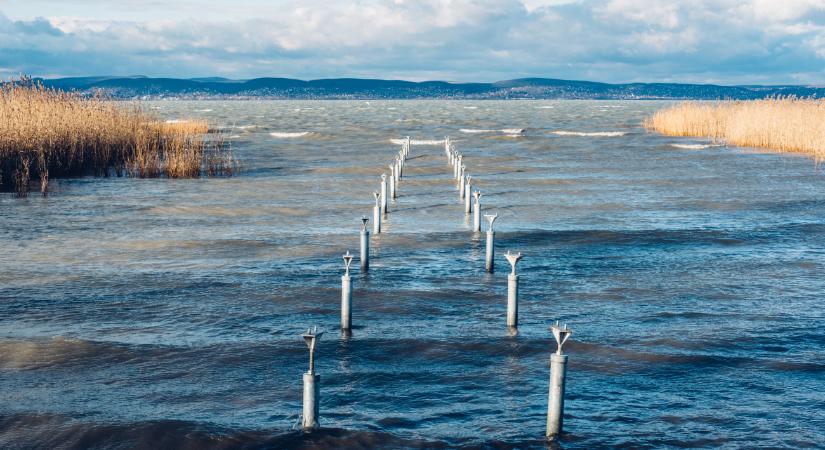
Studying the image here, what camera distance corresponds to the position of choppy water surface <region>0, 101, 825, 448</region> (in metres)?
9.29

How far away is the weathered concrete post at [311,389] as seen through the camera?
8.16 metres

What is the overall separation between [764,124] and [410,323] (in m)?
41.5

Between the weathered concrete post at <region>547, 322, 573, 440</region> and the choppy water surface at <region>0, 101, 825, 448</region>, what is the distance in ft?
0.89

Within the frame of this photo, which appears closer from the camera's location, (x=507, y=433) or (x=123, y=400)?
(x=507, y=433)

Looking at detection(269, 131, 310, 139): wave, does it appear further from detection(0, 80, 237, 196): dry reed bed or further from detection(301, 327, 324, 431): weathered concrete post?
detection(301, 327, 324, 431): weathered concrete post

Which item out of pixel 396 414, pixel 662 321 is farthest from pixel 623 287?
pixel 396 414

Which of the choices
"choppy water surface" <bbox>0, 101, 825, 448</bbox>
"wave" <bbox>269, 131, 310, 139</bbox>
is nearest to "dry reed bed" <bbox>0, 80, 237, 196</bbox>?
"choppy water surface" <bbox>0, 101, 825, 448</bbox>

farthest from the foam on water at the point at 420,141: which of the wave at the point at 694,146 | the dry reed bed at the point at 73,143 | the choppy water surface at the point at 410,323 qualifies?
the choppy water surface at the point at 410,323

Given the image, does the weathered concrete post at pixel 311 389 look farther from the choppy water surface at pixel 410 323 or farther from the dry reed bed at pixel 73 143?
the dry reed bed at pixel 73 143

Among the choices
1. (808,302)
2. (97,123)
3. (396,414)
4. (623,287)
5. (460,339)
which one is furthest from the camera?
(97,123)

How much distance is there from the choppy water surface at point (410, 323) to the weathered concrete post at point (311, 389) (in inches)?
6.7

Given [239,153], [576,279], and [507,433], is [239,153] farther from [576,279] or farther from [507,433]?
[507,433]

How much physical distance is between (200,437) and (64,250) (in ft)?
37.6

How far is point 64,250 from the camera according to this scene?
62.7ft
